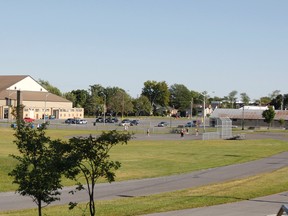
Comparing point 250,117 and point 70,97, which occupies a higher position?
point 70,97

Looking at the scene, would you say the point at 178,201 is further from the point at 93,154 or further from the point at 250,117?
the point at 250,117

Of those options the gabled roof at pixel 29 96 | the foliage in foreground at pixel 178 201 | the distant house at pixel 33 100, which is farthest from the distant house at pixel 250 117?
the foliage in foreground at pixel 178 201

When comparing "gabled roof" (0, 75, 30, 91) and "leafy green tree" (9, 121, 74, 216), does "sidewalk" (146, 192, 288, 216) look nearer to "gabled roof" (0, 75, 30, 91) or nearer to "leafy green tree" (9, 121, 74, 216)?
"leafy green tree" (9, 121, 74, 216)

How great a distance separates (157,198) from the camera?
22.0m

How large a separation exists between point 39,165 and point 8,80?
136284 millimetres

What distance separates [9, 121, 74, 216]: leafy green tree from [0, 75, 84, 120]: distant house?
11687 centimetres

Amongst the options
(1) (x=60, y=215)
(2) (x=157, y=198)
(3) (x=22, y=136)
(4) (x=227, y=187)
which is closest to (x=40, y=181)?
(3) (x=22, y=136)

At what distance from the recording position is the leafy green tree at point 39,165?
491 inches

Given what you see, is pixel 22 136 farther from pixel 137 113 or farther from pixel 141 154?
pixel 137 113

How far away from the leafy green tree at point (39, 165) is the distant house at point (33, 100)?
117m

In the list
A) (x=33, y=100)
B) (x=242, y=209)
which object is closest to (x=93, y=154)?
(x=242, y=209)

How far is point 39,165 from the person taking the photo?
13.4 meters

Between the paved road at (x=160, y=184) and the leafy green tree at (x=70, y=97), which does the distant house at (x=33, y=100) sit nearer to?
the leafy green tree at (x=70, y=97)

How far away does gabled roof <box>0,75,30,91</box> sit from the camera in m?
140
